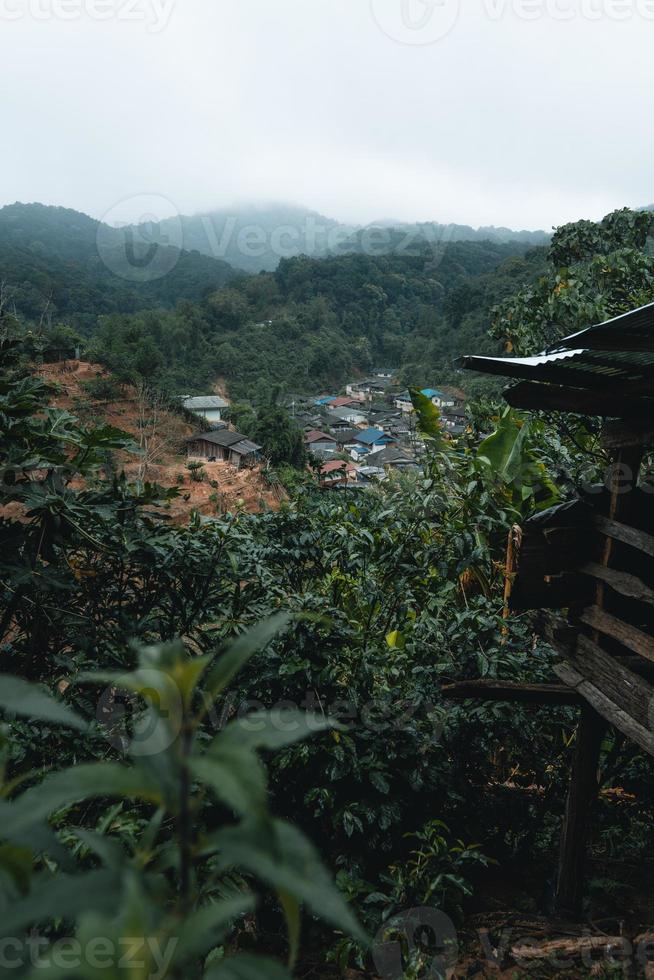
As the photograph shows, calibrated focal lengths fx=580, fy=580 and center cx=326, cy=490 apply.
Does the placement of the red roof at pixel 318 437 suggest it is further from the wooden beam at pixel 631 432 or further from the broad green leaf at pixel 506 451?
the wooden beam at pixel 631 432

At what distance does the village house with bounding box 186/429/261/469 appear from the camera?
25.2m

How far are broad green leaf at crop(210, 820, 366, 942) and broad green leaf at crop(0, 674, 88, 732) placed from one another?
17 cm

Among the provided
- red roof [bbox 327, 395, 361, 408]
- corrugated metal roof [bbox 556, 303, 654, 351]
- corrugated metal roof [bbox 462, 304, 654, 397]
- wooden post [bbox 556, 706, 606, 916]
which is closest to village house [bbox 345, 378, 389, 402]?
red roof [bbox 327, 395, 361, 408]

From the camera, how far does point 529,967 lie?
2.43m

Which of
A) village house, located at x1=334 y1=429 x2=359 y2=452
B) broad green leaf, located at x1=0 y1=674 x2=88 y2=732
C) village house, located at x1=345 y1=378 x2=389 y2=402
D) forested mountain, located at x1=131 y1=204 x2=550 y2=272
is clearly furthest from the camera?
forested mountain, located at x1=131 y1=204 x2=550 y2=272

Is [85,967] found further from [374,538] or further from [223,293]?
[223,293]

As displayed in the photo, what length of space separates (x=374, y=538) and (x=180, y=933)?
11.1 feet

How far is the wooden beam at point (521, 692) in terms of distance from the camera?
2611 millimetres

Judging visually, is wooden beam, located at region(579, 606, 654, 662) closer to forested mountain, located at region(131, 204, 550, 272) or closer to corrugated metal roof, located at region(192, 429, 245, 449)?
corrugated metal roof, located at region(192, 429, 245, 449)

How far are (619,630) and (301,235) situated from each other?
106 metres

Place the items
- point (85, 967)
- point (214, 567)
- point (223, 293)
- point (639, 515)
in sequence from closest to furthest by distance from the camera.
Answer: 1. point (85, 967)
2. point (639, 515)
3. point (214, 567)
4. point (223, 293)

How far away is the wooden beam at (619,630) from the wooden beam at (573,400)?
0.80m

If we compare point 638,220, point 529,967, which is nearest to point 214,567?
point 529,967

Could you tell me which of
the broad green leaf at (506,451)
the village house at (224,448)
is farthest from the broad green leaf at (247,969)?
the village house at (224,448)
